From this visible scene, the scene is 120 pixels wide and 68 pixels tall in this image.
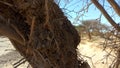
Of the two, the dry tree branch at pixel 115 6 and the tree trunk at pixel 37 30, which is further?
the dry tree branch at pixel 115 6

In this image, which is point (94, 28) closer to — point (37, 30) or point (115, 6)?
point (115, 6)

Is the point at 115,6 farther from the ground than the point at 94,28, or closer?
farther from the ground

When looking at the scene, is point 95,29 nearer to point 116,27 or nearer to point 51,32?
point 116,27

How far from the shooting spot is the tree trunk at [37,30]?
3.49 m

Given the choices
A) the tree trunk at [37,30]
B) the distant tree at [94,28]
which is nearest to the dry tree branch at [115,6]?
the distant tree at [94,28]

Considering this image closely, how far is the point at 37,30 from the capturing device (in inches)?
139

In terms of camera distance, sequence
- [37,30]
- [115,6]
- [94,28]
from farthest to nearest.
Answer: [94,28], [115,6], [37,30]

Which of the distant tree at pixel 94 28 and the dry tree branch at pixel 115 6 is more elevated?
the dry tree branch at pixel 115 6

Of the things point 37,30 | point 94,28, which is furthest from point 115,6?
point 37,30

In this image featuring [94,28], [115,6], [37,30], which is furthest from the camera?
[94,28]

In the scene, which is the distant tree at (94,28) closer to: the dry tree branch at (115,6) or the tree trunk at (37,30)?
the dry tree branch at (115,6)

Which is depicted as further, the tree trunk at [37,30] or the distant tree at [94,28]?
the distant tree at [94,28]

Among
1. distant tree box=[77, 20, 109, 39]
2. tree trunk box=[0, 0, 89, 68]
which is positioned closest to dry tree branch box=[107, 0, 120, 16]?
distant tree box=[77, 20, 109, 39]

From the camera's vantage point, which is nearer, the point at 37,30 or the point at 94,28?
the point at 37,30
